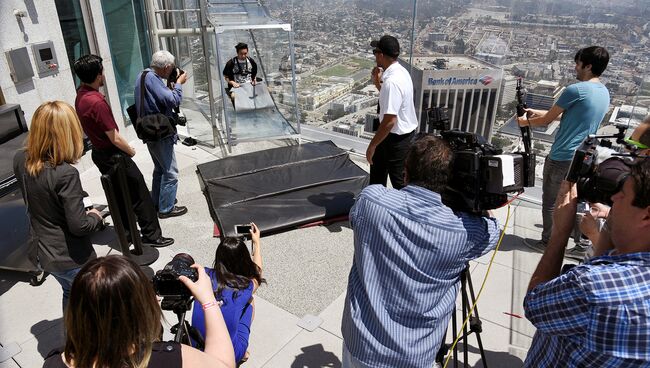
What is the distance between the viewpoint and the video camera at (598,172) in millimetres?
1440

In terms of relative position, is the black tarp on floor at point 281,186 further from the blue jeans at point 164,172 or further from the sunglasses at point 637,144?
the sunglasses at point 637,144

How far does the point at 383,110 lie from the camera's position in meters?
3.90

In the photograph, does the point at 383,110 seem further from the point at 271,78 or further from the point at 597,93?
the point at 271,78

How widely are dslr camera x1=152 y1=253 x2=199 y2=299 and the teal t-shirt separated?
3.27 meters

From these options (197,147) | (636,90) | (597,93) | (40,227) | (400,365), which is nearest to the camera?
(400,365)

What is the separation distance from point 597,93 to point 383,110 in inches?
70.5

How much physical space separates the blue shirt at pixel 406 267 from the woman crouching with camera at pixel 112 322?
29.1 inches

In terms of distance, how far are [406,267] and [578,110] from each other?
9.32 ft

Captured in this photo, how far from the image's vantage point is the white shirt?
3842mm

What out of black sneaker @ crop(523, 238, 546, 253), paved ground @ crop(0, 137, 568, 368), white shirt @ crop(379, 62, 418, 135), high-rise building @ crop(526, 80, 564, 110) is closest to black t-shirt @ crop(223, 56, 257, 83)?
paved ground @ crop(0, 137, 568, 368)

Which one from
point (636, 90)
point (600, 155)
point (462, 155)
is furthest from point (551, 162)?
point (462, 155)

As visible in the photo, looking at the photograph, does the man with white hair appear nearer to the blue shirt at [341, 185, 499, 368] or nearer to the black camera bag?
the black camera bag

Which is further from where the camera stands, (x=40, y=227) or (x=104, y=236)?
(x=104, y=236)

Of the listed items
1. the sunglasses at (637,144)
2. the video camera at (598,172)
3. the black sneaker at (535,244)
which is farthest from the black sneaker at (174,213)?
the sunglasses at (637,144)
